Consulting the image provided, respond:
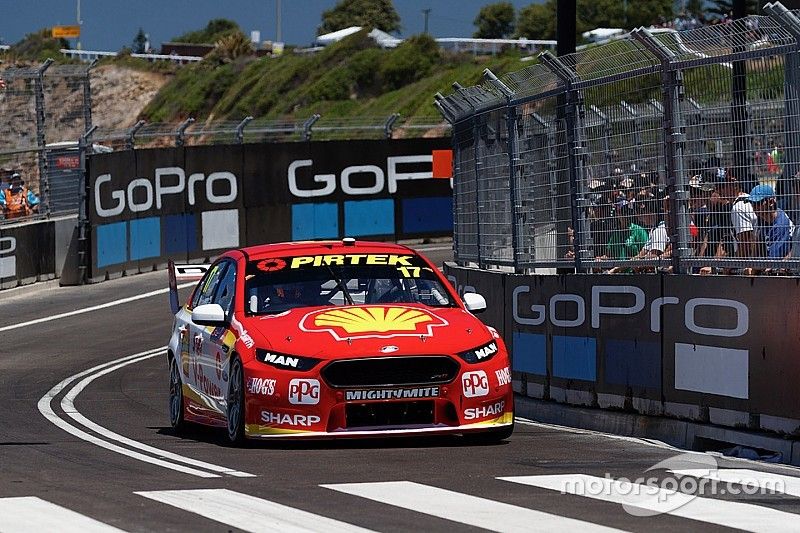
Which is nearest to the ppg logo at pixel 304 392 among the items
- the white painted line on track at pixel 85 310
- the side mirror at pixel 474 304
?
the side mirror at pixel 474 304

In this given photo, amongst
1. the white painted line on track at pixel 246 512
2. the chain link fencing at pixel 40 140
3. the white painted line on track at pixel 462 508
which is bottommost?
the white painted line on track at pixel 462 508

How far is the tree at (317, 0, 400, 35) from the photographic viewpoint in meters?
Result: 162

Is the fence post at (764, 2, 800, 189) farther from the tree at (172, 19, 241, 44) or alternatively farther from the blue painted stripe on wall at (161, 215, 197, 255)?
the tree at (172, 19, 241, 44)

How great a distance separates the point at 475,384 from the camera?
11156 millimetres

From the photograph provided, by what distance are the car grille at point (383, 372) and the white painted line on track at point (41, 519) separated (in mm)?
2906

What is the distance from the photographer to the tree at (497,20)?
164m

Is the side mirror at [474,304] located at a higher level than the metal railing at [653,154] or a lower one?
lower

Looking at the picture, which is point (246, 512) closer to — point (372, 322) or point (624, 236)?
point (372, 322)

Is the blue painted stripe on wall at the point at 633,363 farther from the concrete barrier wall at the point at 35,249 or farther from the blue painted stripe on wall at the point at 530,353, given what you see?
the concrete barrier wall at the point at 35,249

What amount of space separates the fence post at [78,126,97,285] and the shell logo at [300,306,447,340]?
18731mm

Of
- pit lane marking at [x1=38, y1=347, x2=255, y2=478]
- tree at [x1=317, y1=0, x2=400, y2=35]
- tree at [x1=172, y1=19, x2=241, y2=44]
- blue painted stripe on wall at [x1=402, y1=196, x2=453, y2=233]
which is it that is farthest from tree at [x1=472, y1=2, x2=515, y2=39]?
pit lane marking at [x1=38, y1=347, x2=255, y2=478]

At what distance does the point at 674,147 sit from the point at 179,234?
20722mm

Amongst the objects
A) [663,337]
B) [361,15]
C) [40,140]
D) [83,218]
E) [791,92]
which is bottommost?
[663,337]

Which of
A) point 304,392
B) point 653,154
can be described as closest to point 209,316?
point 304,392
